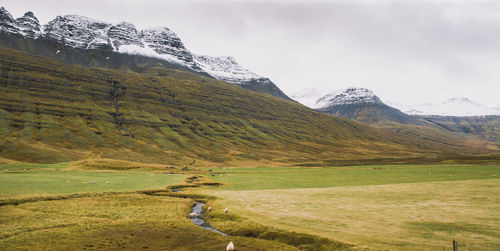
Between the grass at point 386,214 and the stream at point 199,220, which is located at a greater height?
the grass at point 386,214

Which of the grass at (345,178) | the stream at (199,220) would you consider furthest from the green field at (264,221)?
the grass at (345,178)

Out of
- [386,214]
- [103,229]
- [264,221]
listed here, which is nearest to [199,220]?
[264,221]

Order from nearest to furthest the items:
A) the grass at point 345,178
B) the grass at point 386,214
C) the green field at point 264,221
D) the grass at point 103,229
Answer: the grass at point 103,229, the green field at point 264,221, the grass at point 386,214, the grass at point 345,178

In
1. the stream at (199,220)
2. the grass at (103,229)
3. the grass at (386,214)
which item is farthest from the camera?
the stream at (199,220)

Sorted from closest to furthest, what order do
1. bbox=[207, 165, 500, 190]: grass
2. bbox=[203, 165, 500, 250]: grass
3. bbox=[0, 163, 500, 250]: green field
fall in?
bbox=[0, 163, 500, 250]: green field → bbox=[203, 165, 500, 250]: grass → bbox=[207, 165, 500, 190]: grass

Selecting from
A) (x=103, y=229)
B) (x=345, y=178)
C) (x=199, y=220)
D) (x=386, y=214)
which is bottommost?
(x=345, y=178)

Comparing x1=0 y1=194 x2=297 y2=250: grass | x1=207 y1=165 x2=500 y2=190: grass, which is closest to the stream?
x1=0 y1=194 x2=297 y2=250: grass

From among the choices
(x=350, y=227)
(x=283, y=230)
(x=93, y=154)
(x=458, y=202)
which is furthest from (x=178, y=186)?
(x=93, y=154)

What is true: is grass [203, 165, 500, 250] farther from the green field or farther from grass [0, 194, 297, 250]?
grass [0, 194, 297, 250]

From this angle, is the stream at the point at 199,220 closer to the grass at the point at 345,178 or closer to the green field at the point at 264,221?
the green field at the point at 264,221

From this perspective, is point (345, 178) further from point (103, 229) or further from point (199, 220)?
point (103, 229)

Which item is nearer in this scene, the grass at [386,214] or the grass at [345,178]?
the grass at [386,214]

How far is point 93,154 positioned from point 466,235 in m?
159

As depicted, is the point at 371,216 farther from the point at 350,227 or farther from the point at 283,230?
the point at 283,230
